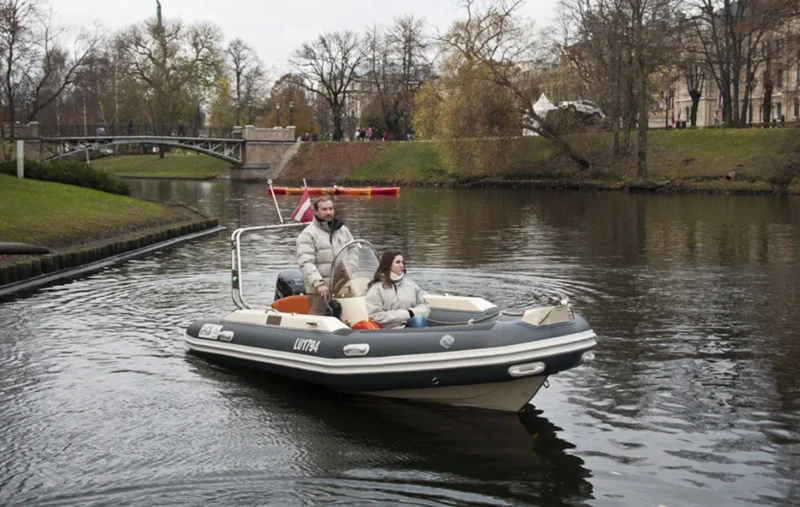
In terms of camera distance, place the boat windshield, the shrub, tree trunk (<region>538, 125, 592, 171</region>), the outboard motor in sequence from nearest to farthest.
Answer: the boat windshield, the outboard motor, the shrub, tree trunk (<region>538, 125, 592, 171</region>)

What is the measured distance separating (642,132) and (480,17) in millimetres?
15159

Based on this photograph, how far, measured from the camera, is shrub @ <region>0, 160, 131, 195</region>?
34844 millimetres

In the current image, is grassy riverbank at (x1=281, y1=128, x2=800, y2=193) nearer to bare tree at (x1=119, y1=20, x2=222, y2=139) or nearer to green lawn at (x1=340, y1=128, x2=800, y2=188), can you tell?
green lawn at (x1=340, y1=128, x2=800, y2=188)

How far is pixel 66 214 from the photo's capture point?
26438 millimetres

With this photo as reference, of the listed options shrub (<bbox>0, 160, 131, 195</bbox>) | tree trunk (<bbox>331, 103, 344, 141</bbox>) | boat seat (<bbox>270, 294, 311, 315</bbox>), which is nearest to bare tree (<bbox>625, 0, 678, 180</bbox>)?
shrub (<bbox>0, 160, 131, 195</bbox>)

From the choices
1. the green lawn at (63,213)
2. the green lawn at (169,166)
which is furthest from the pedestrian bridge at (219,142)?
the green lawn at (63,213)

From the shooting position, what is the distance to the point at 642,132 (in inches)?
2154

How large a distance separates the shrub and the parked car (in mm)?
34839

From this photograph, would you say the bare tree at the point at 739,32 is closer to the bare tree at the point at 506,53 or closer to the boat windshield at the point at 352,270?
the bare tree at the point at 506,53

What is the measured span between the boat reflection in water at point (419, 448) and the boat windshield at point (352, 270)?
1170 millimetres

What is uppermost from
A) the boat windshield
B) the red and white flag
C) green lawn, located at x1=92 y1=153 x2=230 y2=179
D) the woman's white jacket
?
green lawn, located at x1=92 y1=153 x2=230 y2=179

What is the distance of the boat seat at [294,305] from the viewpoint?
1202 cm

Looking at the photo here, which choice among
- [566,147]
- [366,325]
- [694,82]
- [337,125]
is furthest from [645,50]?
[337,125]

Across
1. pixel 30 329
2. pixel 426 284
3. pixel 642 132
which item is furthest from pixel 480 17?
pixel 30 329
